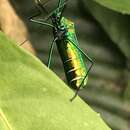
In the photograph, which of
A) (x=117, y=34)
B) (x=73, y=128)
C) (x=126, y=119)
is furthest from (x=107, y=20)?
(x=73, y=128)

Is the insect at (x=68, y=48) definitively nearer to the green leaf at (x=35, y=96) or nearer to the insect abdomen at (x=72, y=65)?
the insect abdomen at (x=72, y=65)

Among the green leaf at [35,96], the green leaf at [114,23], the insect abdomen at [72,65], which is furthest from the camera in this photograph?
the green leaf at [114,23]

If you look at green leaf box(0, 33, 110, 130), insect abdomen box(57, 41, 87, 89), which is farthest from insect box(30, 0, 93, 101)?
green leaf box(0, 33, 110, 130)

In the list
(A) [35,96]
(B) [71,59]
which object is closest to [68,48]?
(B) [71,59]

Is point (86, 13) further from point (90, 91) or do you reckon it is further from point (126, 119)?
point (126, 119)

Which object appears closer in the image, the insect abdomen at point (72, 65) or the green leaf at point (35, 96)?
the green leaf at point (35, 96)

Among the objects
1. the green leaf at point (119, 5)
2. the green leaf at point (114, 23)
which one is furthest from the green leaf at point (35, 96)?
the green leaf at point (114, 23)
